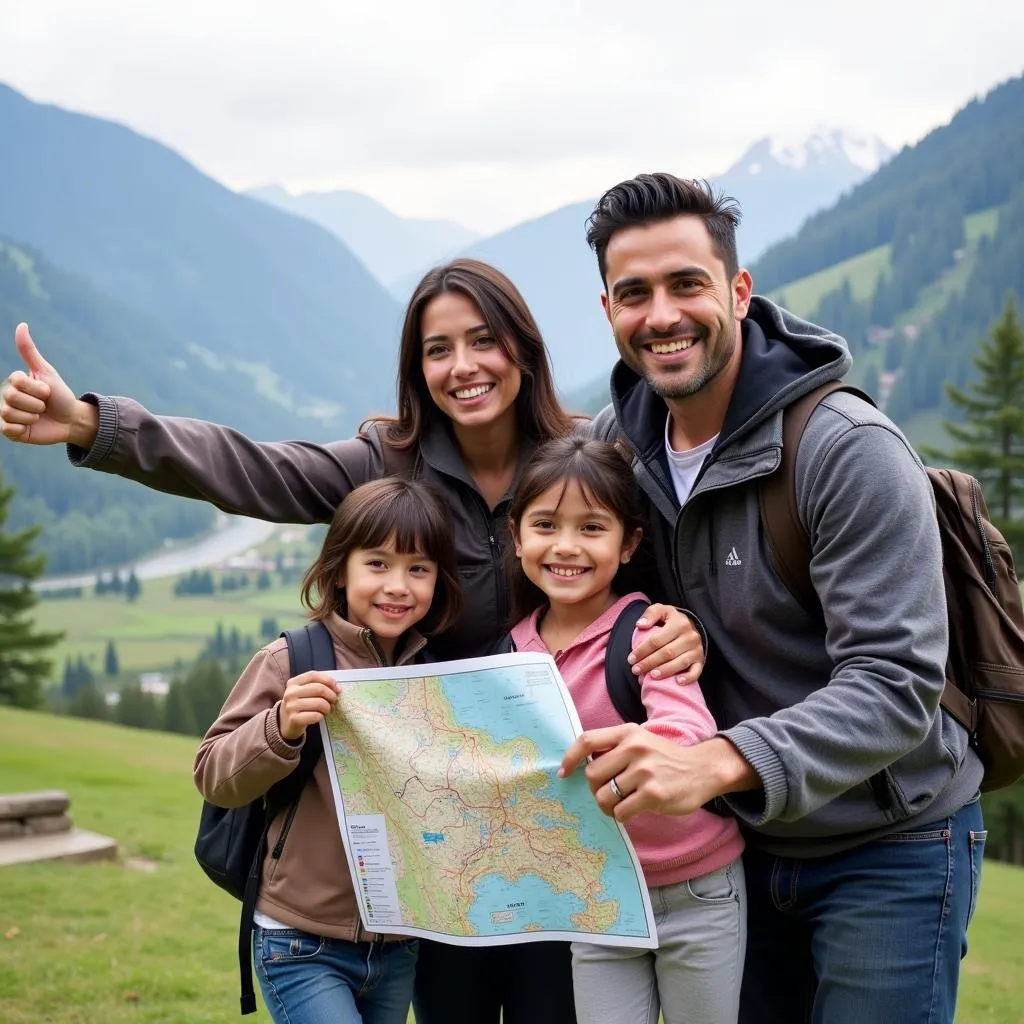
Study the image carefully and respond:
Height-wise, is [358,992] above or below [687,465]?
below

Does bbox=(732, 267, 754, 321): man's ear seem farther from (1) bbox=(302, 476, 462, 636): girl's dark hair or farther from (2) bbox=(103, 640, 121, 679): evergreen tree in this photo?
(2) bbox=(103, 640, 121, 679): evergreen tree

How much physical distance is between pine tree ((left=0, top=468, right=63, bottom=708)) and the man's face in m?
44.6

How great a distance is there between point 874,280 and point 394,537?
154m

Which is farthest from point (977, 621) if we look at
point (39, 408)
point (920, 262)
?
point (920, 262)

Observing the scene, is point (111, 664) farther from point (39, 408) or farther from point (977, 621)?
point (977, 621)

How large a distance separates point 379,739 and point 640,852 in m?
0.79

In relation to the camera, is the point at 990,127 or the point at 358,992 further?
the point at 990,127

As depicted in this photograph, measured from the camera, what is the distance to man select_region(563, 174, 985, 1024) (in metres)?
2.84

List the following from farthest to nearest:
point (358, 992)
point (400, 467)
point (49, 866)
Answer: point (49, 866) < point (400, 467) < point (358, 992)

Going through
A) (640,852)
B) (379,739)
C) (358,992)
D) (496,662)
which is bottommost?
(358,992)

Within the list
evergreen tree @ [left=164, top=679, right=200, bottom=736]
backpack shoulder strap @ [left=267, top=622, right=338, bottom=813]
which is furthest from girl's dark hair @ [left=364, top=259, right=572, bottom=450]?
evergreen tree @ [left=164, top=679, right=200, bottom=736]

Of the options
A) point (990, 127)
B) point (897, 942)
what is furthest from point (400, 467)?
point (990, 127)

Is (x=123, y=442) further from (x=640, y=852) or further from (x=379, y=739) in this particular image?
(x=640, y=852)

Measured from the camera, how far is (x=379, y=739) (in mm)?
3420
